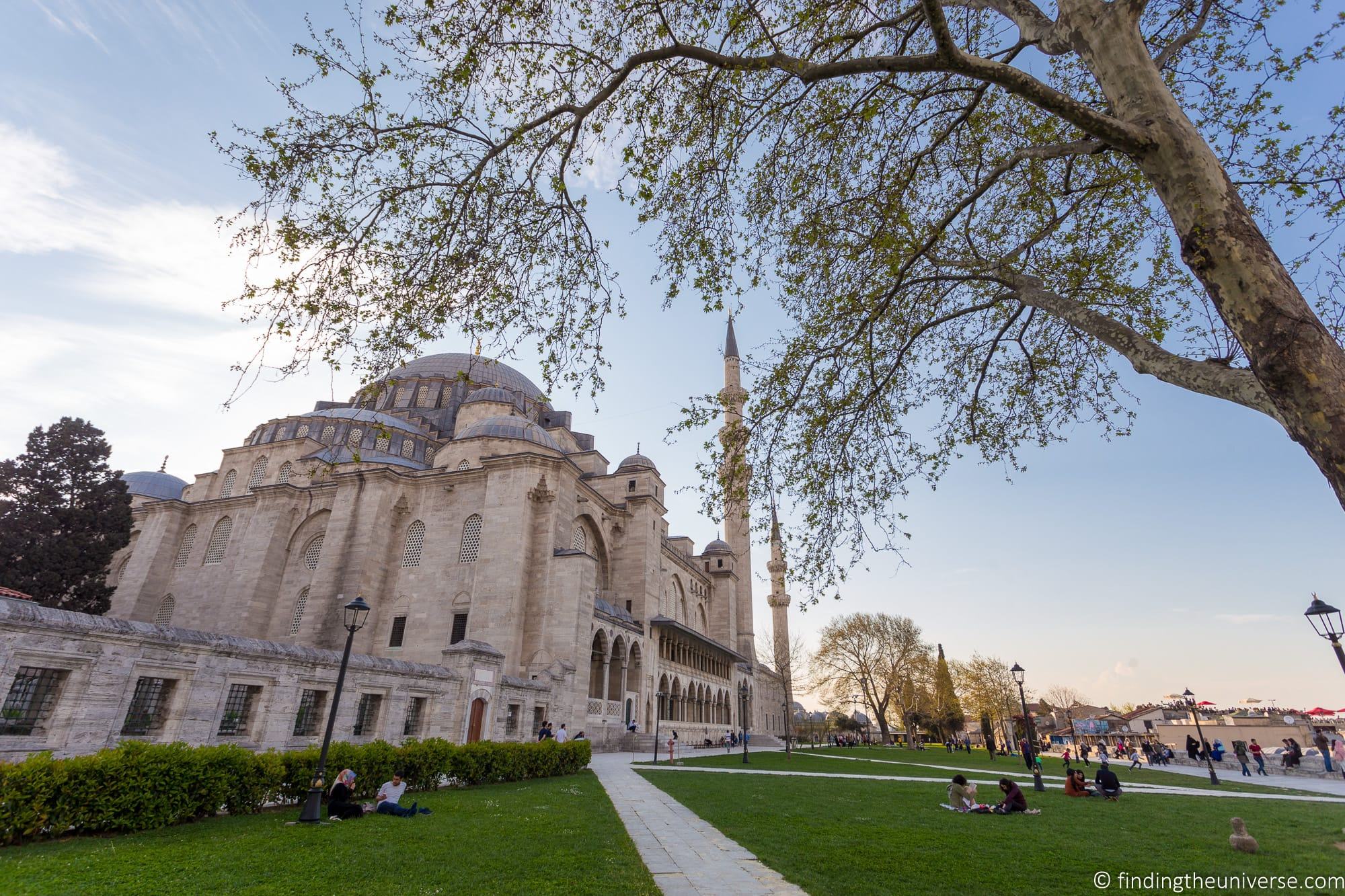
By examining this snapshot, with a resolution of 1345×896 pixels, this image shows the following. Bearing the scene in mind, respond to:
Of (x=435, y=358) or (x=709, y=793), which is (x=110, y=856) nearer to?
(x=709, y=793)

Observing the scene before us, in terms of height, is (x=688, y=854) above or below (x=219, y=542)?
below

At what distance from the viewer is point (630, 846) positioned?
22.4 feet

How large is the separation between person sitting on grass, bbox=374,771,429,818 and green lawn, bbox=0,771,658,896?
21 centimetres

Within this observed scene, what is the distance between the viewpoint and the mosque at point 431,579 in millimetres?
13617

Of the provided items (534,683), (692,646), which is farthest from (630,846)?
(692,646)

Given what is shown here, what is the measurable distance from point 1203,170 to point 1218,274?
898 millimetres

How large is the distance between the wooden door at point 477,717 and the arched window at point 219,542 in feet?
86.7

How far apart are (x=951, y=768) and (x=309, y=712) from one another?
21101 millimetres

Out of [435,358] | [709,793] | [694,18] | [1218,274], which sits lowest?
[709,793]

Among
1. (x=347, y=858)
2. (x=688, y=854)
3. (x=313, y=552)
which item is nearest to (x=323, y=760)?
(x=347, y=858)

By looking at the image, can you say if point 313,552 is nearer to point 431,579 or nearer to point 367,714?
point 431,579

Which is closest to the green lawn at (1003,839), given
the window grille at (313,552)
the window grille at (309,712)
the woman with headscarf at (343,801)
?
the woman with headscarf at (343,801)

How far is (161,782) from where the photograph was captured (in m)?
7.27

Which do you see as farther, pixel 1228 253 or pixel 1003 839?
pixel 1003 839
